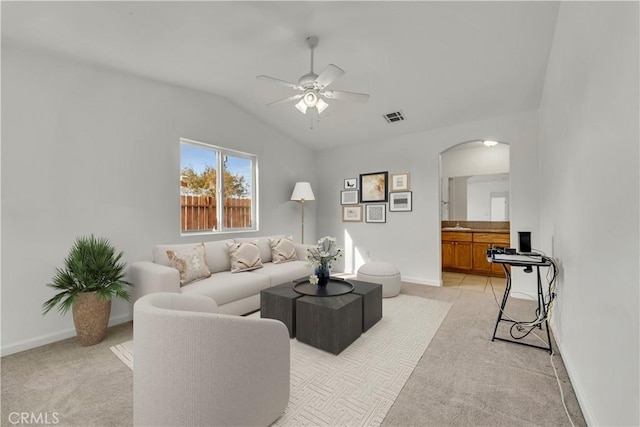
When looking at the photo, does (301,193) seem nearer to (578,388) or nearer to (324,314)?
(324,314)

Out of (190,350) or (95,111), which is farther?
(95,111)

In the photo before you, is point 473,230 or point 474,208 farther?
point 474,208

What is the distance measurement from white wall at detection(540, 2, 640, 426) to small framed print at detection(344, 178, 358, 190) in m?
3.52

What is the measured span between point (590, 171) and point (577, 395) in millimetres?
1415

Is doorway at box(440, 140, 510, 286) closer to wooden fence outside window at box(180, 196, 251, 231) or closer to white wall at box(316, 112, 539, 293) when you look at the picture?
white wall at box(316, 112, 539, 293)

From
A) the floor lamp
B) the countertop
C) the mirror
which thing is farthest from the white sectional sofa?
the mirror

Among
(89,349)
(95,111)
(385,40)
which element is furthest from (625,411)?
(95,111)

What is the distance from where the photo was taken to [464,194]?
6246mm

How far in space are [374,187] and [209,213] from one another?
2.95m

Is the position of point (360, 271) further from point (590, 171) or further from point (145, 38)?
point (145, 38)

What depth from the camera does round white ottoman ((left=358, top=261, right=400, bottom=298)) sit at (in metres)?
3.97

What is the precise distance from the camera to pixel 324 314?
246 cm

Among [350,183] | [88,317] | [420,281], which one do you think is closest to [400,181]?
[350,183]

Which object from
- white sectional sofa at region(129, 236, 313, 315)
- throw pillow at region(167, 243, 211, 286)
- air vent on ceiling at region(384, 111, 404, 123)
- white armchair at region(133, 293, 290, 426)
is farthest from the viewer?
Answer: air vent on ceiling at region(384, 111, 404, 123)
